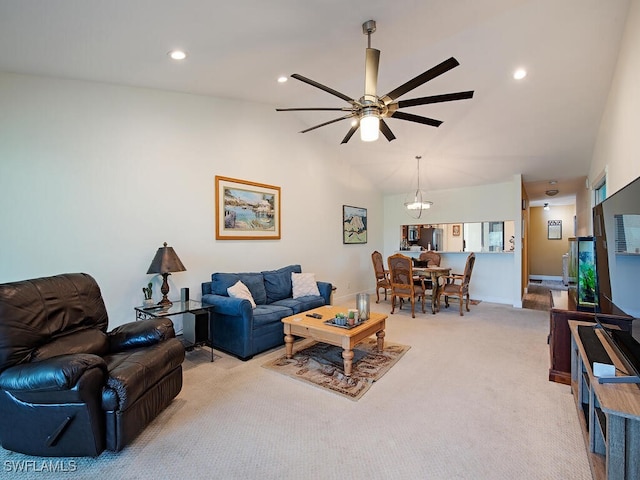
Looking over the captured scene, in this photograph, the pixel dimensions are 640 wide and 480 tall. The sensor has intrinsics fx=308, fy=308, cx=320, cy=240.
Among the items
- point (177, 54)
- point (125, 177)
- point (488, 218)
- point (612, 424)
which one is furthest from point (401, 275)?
point (177, 54)

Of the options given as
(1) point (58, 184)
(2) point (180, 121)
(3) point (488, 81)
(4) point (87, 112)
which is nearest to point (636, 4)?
(3) point (488, 81)

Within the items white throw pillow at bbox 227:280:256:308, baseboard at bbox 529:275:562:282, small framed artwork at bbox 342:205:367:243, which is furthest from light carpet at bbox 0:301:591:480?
baseboard at bbox 529:275:562:282

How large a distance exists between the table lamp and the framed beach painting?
35.1 inches

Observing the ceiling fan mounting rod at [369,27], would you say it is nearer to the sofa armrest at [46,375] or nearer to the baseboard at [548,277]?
the sofa armrest at [46,375]

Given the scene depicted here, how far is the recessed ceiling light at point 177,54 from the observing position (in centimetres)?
279

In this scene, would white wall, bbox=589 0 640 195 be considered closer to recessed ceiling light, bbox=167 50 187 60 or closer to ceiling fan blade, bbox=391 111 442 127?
ceiling fan blade, bbox=391 111 442 127

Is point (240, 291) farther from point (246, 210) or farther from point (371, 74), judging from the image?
point (371, 74)

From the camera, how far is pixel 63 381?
1.76 meters

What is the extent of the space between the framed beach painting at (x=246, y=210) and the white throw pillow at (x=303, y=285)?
31.2 inches

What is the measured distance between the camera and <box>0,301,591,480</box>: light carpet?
181 cm

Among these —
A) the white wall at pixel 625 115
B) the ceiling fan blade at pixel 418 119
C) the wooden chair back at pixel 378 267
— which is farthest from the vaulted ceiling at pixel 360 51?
the wooden chair back at pixel 378 267

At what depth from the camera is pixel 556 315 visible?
2.91 meters

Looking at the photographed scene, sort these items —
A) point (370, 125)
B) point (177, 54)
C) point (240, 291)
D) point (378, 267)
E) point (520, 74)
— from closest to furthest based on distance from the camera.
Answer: point (370, 125), point (177, 54), point (520, 74), point (240, 291), point (378, 267)

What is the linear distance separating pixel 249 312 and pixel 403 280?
3090 millimetres
